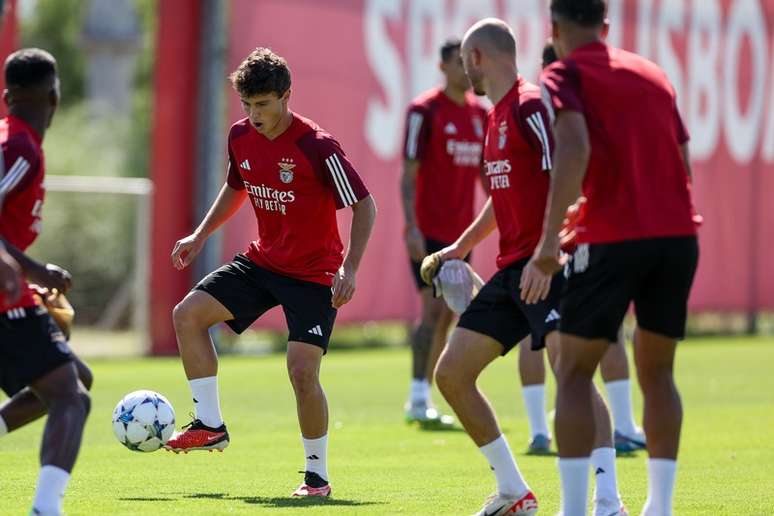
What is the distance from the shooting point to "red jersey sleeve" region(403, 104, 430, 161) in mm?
12977

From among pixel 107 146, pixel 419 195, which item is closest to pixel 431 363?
pixel 419 195

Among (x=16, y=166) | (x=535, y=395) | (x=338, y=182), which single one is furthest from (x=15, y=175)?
(x=535, y=395)

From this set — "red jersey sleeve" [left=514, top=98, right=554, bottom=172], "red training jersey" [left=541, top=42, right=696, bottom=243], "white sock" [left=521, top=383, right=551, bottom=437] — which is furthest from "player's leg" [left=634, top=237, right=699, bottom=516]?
"white sock" [left=521, top=383, right=551, bottom=437]

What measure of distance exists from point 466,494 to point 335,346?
13352 millimetres

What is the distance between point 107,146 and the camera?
104 ft

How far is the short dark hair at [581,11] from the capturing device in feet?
21.7

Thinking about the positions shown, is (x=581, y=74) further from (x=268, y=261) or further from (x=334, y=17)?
(x=334, y=17)

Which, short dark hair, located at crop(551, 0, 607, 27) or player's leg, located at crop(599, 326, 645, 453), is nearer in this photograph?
short dark hair, located at crop(551, 0, 607, 27)

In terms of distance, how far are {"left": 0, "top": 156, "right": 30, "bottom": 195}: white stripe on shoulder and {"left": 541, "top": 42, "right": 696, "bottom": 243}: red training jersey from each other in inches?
90.8

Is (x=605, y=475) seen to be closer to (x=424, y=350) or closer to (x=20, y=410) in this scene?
(x=20, y=410)

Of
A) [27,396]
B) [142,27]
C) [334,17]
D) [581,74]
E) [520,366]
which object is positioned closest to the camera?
[581,74]

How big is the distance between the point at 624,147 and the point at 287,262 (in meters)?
2.83

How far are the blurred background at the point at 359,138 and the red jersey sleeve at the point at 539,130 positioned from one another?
36.0 ft

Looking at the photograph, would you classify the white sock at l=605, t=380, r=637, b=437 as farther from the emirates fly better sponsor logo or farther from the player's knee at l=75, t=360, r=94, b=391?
the player's knee at l=75, t=360, r=94, b=391
